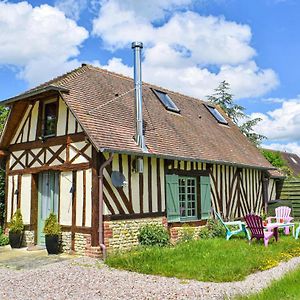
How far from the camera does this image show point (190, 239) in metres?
11.2

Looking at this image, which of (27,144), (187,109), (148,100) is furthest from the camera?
(187,109)

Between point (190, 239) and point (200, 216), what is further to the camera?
point (200, 216)

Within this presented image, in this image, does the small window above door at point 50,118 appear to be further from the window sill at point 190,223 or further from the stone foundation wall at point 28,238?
the window sill at point 190,223

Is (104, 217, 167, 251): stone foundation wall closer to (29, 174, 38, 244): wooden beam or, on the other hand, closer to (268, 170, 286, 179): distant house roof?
(29, 174, 38, 244): wooden beam

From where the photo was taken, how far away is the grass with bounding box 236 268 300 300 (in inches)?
195

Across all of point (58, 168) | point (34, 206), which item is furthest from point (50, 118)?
point (34, 206)

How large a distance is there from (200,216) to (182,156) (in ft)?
6.95

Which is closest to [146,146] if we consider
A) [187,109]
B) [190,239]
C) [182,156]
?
[182,156]

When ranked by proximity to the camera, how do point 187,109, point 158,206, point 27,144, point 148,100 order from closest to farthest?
point 158,206
point 27,144
point 148,100
point 187,109

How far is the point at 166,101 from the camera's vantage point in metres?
14.8

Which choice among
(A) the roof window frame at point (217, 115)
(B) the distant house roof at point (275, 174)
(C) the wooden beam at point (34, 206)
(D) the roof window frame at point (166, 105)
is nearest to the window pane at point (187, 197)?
(D) the roof window frame at point (166, 105)

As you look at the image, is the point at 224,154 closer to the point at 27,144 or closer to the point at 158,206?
the point at 158,206

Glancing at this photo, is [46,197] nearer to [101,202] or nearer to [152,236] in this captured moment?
[101,202]

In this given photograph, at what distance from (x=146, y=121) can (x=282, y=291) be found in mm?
7637
